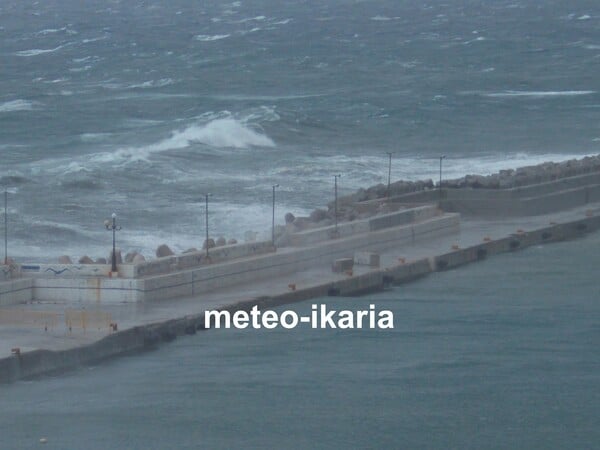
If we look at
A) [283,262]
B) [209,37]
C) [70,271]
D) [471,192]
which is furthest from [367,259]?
[209,37]

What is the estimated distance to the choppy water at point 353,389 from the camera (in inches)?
841

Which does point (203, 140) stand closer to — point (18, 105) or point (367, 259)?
point (18, 105)

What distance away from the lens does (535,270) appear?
33.4 m

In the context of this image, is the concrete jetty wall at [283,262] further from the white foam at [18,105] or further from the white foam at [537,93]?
the white foam at [537,93]

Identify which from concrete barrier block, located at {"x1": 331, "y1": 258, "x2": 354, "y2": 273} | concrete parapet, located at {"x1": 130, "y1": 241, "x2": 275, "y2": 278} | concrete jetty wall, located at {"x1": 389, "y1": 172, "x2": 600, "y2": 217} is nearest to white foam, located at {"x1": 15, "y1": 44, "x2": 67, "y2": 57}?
concrete jetty wall, located at {"x1": 389, "y1": 172, "x2": 600, "y2": 217}

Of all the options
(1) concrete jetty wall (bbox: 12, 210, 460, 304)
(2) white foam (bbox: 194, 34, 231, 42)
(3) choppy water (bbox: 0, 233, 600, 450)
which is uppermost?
(2) white foam (bbox: 194, 34, 231, 42)

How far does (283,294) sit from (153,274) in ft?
7.46

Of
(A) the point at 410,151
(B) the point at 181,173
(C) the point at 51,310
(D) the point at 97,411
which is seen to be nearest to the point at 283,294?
(C) the point at 51,310

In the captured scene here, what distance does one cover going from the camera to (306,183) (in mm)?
47969

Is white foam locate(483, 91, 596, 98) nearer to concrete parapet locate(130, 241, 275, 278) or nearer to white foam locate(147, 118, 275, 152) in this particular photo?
white foam locate(147, 118, 275, 152)

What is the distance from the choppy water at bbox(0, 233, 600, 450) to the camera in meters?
21.4

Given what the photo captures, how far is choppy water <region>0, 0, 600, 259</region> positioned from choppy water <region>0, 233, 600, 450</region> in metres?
9.65

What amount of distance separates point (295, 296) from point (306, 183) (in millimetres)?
19557

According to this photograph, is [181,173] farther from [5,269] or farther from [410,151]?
[5,269]
